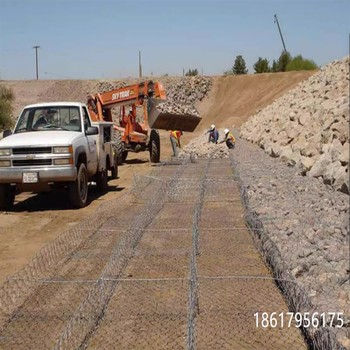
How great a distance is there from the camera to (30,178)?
9711 mm

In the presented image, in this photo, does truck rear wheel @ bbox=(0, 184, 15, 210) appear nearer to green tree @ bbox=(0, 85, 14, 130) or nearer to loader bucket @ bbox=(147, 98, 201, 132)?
loader bucket @ bbox=(147, 98, 201, 132)

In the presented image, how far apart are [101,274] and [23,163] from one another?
4713 mm

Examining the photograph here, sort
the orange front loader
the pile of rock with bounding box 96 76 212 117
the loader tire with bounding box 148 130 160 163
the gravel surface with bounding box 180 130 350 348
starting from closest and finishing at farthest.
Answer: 1. the gravel surface with bounding box 180 130 350 348
2. the orange front loader
3. the loader tire with bounding box 148 130 160 163
4. the pile of rock with bounding box 96 76 212 117

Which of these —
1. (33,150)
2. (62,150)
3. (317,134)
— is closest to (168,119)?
(317,134)

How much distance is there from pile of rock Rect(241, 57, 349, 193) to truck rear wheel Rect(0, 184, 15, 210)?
628 centimetres

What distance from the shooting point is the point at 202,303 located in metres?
4.86

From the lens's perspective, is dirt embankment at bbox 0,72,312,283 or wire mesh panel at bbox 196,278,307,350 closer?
wire mesh panel at bbox 196,278,307,350

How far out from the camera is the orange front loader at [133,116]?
17391mm

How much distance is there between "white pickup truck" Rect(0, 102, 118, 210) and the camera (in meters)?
9.73

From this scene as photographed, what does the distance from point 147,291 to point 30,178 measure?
5154 mm

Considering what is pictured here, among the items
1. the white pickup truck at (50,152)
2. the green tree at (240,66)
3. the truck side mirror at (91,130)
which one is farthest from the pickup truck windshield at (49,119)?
the green tree at (240,66)

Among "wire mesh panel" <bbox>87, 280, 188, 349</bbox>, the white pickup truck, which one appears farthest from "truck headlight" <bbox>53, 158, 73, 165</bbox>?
"wire mesh panel" <bbox>87, 280, 188, 349</bbox>

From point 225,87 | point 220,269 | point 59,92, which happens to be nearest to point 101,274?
point 220,269

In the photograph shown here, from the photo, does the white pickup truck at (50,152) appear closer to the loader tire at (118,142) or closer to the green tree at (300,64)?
the loader tire at (118,142)
